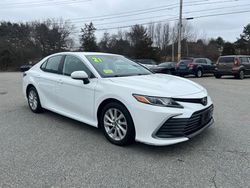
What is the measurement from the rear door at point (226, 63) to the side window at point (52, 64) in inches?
579

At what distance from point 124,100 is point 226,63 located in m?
15.8

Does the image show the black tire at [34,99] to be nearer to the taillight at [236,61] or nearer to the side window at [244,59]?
the taillight at [236,61]

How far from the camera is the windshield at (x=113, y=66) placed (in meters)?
4.70

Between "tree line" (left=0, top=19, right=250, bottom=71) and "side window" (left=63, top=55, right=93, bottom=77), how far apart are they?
122 feet

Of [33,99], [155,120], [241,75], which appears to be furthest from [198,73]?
[155,120]

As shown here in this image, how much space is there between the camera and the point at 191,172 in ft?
10.7

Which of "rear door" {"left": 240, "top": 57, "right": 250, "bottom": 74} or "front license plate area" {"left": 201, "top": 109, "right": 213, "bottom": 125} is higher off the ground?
"rear door" {"left": 240, "top": 57, "right": 250, "bottom": 74}

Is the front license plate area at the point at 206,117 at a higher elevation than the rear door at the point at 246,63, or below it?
below

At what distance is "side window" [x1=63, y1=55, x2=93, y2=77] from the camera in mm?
4837

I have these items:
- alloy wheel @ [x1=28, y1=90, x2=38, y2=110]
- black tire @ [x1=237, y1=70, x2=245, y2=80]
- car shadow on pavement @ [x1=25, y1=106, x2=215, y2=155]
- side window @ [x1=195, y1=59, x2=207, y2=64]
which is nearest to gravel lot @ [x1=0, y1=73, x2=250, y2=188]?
car shadow on pavement @ [x1=25, y1=106, x2=215, y2=155]

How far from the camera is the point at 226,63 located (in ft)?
59.0

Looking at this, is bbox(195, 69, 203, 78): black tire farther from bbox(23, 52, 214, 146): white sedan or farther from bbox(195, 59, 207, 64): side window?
bbox(23, 52, 214, 146): white sedan

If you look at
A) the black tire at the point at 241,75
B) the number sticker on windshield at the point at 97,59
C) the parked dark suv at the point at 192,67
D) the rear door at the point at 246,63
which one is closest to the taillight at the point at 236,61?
the rear door at the point at 246,63

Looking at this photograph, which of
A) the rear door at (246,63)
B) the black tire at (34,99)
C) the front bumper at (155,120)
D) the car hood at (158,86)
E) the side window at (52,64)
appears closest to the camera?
the front bumper at (155,120)
